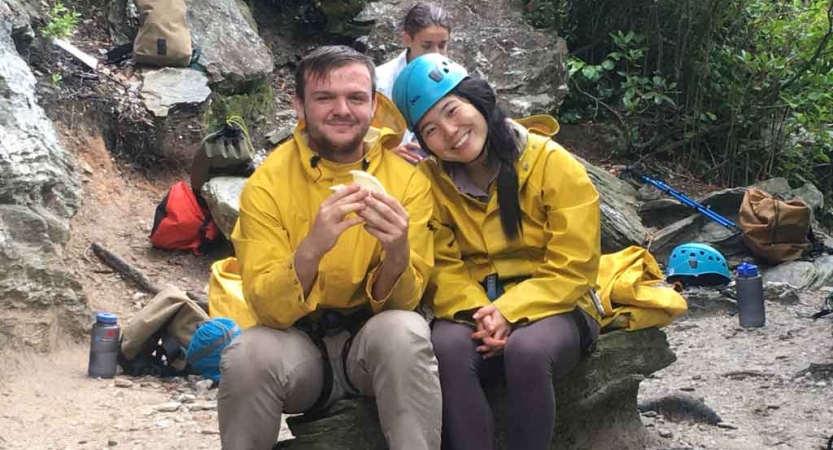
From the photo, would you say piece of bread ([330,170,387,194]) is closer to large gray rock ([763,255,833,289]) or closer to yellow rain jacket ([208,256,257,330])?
yellow rain jacket ([208,256,257,330])

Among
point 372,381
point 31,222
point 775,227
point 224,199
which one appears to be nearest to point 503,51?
point 775,227

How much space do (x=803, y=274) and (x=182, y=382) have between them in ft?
16.0

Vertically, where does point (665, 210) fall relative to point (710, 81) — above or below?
below

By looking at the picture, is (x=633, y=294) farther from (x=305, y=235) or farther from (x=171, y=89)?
(x=171, y=89)

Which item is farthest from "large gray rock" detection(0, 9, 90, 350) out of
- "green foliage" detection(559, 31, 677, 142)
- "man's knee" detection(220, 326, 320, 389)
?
"green foliage" detection(559, 31, 677, 142)

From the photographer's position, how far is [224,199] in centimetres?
704

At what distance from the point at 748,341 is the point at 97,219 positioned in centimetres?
442

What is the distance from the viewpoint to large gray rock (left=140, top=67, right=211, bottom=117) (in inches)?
316

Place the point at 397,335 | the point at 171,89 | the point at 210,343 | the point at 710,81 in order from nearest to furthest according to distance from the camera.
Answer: the point at 397,335, the point at 210,343, the point at 171,89, the point at 710,81

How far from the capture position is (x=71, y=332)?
5.67 meters

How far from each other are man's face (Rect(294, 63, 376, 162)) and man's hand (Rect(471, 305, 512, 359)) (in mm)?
675

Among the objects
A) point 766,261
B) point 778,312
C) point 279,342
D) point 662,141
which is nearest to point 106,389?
point 279,342

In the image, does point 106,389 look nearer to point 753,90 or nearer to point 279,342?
point 279,342

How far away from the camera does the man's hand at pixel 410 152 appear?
3633 millimetres
